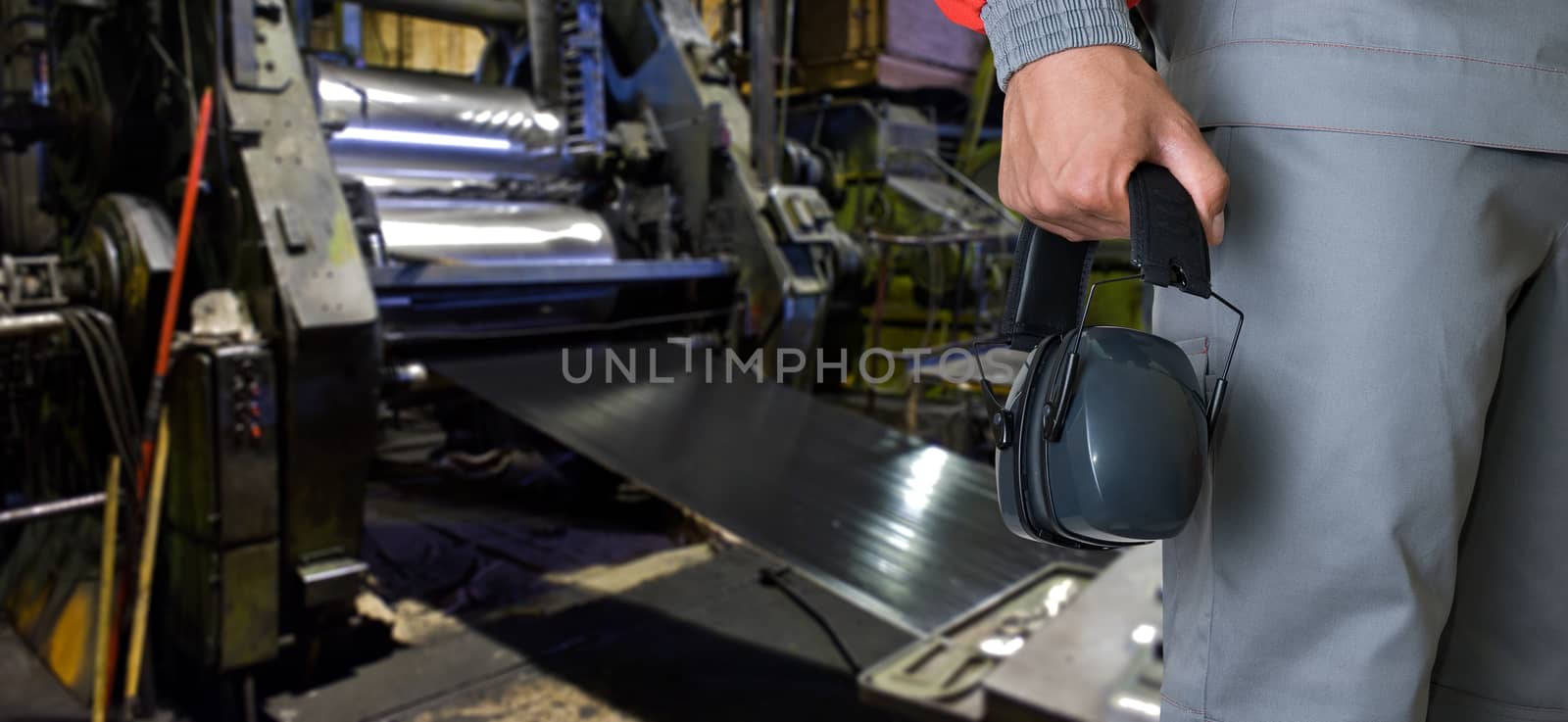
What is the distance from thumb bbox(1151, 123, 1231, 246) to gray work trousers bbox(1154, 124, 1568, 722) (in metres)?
0.05

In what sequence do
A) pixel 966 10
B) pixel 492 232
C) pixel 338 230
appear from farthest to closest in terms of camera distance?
pixel 492 232
pixel 338 230
pixel 966 10

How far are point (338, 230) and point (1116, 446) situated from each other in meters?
1.95

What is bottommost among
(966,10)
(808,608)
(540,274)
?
(808,608)

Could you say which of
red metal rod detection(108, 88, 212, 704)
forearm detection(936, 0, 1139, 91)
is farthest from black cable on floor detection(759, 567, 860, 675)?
forearm detection(936, 0, 1139, 91)

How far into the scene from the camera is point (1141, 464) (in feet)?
2.16

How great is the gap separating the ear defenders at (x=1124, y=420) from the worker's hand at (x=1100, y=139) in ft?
0.05

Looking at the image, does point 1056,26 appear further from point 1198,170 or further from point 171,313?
point 171,313

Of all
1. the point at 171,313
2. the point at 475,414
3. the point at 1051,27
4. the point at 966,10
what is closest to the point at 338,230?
the point at 171,313

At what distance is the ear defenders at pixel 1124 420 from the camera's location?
66 centimetres

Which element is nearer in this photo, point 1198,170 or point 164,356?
point 1198,170

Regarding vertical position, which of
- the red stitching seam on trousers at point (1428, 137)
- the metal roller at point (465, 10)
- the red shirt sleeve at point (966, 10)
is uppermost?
the metal roller at point (465, 10)

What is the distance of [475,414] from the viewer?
141 inches

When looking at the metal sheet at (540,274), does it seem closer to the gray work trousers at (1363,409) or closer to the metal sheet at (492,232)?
the metal sheet at (492,232)

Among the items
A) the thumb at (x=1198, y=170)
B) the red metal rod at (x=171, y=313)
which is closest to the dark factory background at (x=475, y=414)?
the red metal rod at (x=171, y=313)
